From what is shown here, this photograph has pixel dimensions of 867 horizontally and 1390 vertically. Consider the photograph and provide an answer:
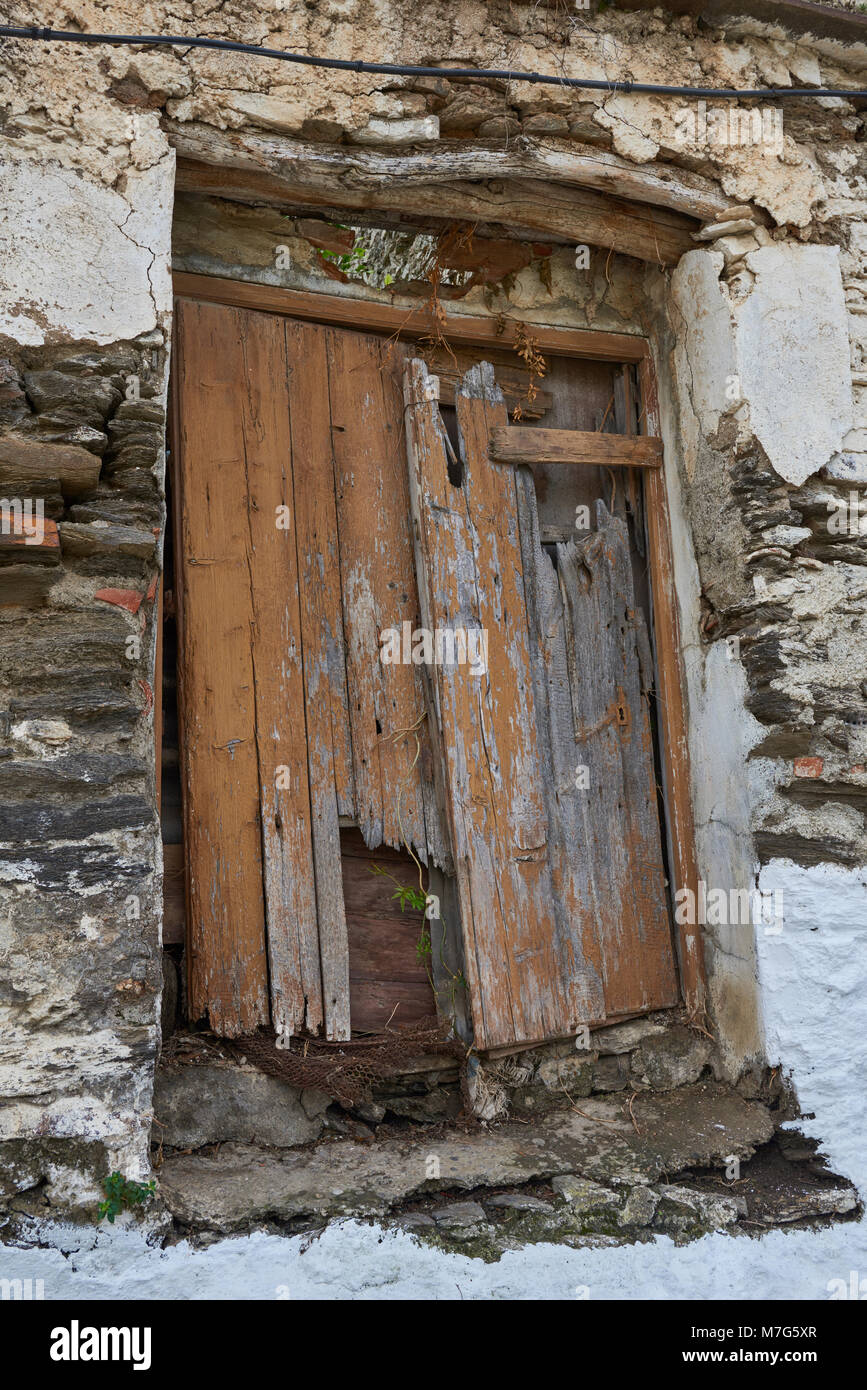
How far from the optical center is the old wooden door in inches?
124

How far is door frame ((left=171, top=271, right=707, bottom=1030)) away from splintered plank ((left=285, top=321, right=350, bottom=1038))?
128 millimetres

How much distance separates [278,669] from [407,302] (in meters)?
1.38

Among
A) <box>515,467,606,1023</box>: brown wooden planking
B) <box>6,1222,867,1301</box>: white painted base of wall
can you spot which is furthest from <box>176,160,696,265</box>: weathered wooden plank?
<box>6,1222,867,1301</box>: white painted base of wall

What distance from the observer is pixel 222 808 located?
3145 mm

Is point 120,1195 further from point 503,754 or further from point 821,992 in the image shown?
point 821,992

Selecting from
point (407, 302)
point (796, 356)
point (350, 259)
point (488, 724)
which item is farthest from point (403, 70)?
point (488, 724)

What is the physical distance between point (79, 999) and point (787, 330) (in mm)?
2983

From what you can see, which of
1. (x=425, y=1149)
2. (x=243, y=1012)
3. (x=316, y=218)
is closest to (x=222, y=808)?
(x=243, y=1012)

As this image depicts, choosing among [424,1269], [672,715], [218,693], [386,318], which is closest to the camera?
[424,1269]

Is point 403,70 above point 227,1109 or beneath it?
above

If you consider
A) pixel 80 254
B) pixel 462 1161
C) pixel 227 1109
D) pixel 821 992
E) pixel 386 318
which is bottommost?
pixel 462 1161

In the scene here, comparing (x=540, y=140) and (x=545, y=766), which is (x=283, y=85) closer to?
(x=540, y=140)

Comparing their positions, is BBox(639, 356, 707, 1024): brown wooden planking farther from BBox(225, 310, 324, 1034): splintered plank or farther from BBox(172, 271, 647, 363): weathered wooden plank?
BBox(225, 310, 324, 1034): splintered plank

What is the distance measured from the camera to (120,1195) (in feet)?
8.14
